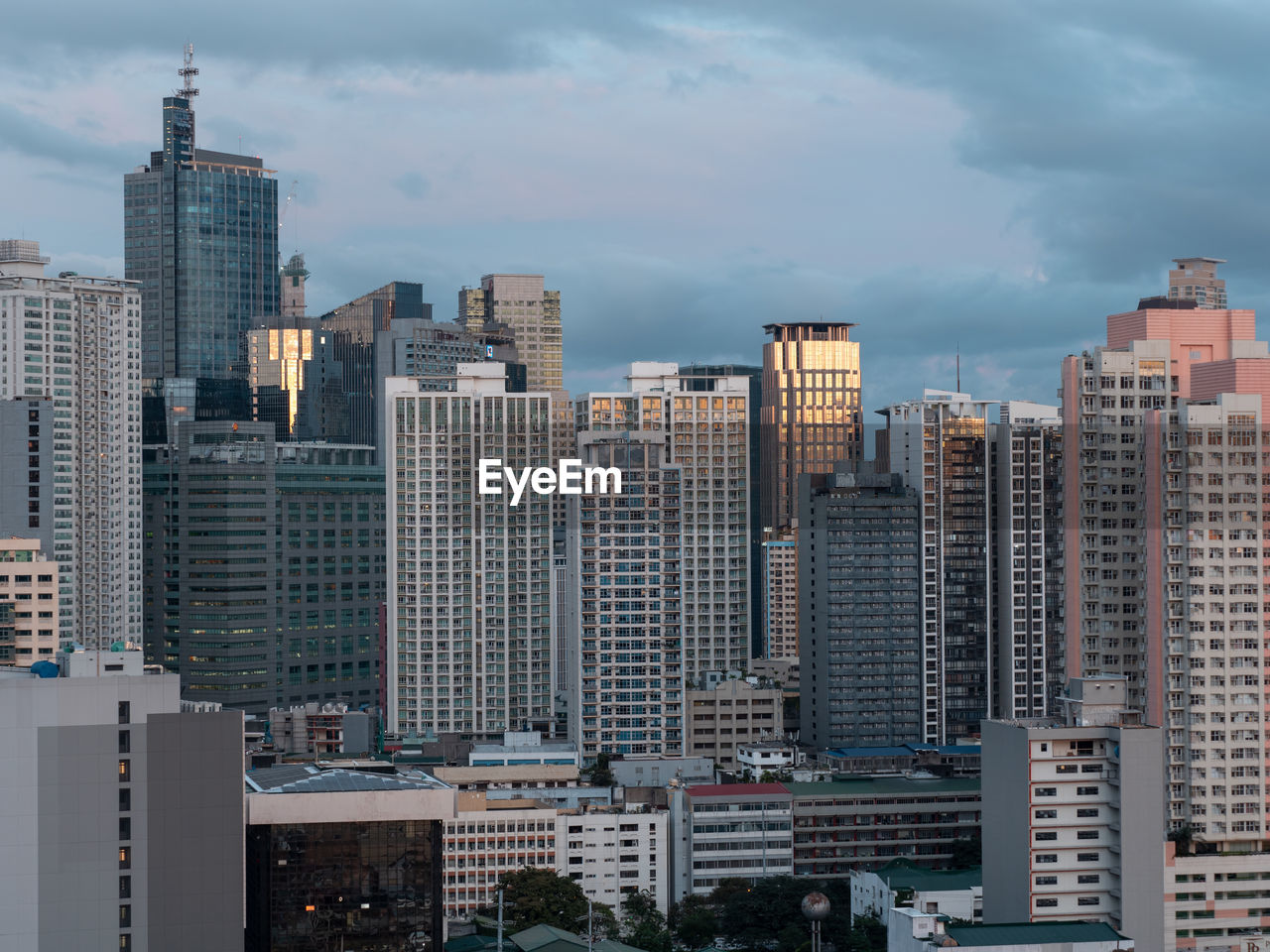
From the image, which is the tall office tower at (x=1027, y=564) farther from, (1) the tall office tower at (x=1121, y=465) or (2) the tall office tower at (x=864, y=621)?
(1) the tall office tower at (x=1121, y=465)

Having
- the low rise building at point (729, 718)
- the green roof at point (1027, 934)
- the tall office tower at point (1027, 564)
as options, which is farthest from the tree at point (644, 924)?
the tall office tower at point (1027, 564)

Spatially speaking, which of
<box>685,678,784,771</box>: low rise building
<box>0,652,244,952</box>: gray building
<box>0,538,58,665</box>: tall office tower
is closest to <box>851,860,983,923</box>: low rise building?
<box>685,678,784,771</box>: low rise building

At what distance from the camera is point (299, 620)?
7298 inches

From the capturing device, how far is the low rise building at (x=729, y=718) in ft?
438

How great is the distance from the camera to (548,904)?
9281 cm

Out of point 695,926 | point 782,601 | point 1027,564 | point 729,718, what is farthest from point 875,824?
point 782,601

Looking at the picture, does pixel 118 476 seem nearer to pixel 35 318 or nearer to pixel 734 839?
pixel 35 318

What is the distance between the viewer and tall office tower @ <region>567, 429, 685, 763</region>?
12450 centimetres

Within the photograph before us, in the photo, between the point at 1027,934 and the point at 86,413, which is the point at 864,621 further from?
the point at 1027,934

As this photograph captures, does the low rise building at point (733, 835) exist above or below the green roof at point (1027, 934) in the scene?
below

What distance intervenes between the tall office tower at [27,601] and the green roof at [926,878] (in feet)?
169

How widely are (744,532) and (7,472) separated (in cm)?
5838

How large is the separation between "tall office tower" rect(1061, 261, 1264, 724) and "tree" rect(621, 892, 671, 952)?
25533 mm

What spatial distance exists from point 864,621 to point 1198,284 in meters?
43.4
